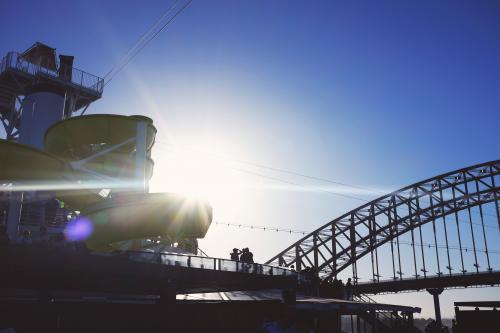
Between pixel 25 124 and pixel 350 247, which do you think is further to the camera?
pixel 350 247

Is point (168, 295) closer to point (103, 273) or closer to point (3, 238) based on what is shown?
point (103, 273)

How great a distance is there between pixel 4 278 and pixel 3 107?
30427mm

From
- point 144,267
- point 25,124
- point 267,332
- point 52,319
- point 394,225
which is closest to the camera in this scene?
point 267,332

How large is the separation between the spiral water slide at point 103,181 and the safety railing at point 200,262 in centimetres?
257

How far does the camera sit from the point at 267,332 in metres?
10.8

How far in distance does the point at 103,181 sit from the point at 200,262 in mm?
9123

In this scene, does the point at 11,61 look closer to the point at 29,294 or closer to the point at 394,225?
the point at 29,294

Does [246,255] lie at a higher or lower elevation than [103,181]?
A: lower

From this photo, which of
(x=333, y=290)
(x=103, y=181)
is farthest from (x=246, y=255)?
(x=103, y=181)

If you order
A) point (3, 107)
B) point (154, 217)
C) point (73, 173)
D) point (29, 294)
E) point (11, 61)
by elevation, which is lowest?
point (29, 294)

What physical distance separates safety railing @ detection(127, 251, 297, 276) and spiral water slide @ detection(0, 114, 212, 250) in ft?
8.43

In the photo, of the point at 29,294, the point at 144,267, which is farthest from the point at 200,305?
the point at 29,294

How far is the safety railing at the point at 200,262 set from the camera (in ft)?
44.3

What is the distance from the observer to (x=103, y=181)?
21.4m
